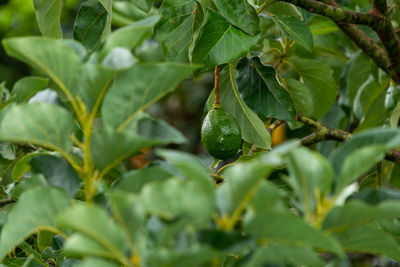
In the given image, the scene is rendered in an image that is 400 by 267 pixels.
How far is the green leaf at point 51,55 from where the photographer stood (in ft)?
1.38

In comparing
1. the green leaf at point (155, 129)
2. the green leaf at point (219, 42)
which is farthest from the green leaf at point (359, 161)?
the green leaf at point (219, 42)

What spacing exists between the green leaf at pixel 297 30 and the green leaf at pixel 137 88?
0.48 m

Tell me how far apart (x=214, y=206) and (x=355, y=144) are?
138 mm

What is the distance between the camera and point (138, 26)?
0.44m

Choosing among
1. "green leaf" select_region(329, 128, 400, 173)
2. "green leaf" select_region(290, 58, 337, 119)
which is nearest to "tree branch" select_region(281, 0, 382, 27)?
"green leaf" select_region(290, 58, 337, 119)

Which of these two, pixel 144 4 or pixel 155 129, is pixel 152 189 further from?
pixel 144 4

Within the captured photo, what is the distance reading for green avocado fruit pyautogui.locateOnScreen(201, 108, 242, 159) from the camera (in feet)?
2.65

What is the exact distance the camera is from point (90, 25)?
2.90ft

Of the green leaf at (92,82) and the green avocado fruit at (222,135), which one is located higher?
the green leaf at (92,82)

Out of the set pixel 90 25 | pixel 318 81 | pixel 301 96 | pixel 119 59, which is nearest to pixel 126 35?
pixel 119 59

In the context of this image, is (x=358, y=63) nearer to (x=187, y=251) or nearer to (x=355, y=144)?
(x=355, y=144)

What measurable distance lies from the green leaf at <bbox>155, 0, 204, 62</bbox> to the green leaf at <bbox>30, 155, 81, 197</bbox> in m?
0.34

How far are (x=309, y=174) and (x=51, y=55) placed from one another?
218 millimetres

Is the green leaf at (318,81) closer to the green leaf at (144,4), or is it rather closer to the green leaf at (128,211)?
the green leaf at (144,4)
